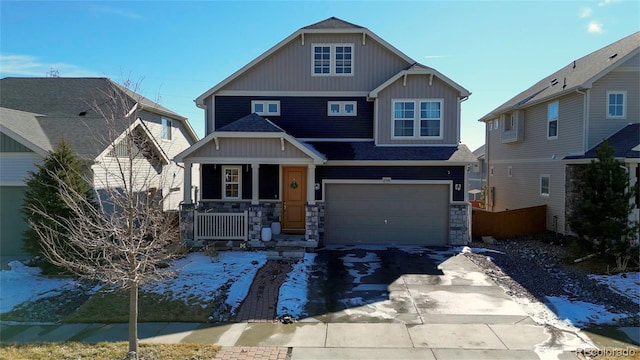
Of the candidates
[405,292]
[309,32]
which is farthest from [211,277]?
[309,32]

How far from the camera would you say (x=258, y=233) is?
12828mm

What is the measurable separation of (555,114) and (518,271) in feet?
28.9

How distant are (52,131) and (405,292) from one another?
1256cm

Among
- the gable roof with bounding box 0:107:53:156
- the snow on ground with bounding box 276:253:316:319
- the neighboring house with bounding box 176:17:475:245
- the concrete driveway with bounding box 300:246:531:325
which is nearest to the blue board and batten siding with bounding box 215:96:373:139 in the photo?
the neighboring house with bounding box 176:17:475:245

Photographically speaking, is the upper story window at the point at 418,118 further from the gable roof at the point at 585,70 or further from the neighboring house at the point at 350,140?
the gable roof at the point at 585,70

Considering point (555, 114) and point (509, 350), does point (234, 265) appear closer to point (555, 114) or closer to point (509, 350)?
point (509, 350)

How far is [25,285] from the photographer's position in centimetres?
934

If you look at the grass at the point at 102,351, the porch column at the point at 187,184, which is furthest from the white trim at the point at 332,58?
the grass at the point at 102,351

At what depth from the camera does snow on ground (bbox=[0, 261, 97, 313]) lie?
843cm

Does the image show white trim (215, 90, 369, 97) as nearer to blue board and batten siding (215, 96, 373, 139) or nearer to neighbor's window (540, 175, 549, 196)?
blue board and batten siding (215, 96, 373, 139)

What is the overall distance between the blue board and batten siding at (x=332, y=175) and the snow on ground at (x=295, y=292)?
155 inches

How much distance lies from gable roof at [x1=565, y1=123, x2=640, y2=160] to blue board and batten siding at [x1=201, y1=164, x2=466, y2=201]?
4.47 meters

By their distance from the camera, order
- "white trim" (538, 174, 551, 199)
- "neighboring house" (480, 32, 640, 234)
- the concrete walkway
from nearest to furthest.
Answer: the concrete walkway → "neighboring house" (480, 32, 640, 234) → "white trim" (538, 174, 551, 199)

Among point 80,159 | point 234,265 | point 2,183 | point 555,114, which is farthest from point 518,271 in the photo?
point 2,183
